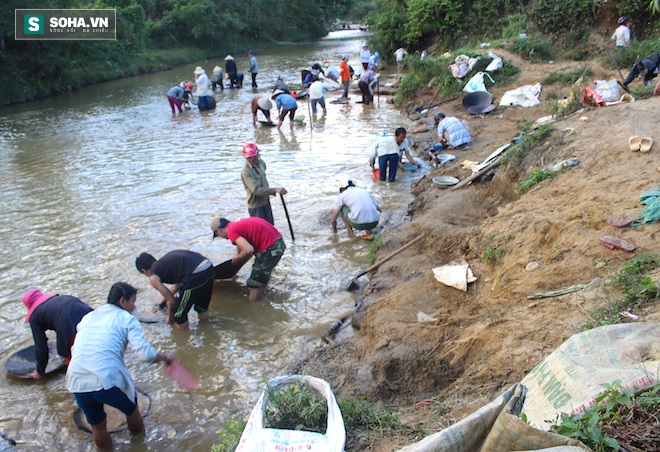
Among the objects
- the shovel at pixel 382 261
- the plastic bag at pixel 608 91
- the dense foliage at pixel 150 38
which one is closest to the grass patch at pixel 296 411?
the shovel at pixel 382 261

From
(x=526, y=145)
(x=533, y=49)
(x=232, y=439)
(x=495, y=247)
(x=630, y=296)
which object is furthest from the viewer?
(x=533, y=49)

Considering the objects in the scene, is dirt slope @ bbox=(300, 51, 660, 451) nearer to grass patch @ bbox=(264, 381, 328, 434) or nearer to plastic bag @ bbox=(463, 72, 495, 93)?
grass patch @ bbox=(264, 381, 328, 434)

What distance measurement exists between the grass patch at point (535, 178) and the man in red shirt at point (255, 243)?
11.4ft

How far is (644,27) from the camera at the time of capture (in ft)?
51.6

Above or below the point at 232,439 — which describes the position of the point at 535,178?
above

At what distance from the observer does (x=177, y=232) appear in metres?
8.59

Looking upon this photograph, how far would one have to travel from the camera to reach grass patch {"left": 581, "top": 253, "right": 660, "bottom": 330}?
3.53 meters

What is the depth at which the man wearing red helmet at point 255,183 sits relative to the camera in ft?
23.2

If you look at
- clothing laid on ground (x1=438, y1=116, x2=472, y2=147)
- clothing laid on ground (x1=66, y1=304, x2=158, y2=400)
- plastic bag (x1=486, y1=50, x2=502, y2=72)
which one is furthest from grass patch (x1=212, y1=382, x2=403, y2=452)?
plastic bag (x1=486, y1=50, x2=502, y2=72)

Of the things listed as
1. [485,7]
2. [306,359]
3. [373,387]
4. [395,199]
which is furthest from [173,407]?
[485,7]

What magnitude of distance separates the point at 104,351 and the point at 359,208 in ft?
15.1

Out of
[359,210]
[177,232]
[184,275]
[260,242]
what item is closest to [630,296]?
[260,242]

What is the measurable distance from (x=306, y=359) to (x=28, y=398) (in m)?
2.83

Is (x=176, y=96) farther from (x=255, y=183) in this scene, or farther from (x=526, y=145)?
(x=526, y=145)
